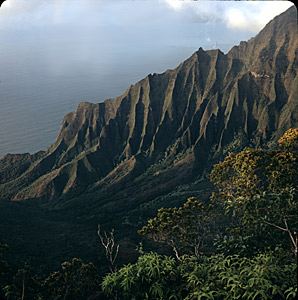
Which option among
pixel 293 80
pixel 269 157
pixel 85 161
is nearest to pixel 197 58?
pixel 293 80

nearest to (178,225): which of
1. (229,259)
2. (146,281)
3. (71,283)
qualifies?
(229,259)

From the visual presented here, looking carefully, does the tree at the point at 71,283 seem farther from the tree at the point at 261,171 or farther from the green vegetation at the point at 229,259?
the tree at the point at 261,171

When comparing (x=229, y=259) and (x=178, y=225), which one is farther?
(x=178, y=225)

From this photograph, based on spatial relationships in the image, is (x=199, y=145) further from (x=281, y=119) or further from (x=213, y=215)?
(x=213, y=215)

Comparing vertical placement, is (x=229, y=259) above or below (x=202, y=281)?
below

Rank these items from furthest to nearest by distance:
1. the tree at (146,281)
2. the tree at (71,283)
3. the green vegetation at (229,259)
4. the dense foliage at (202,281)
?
the tree at (71,283) → the tree at (146,281) → the green vegetation at (229,259) → the dense foliage at (202,281)

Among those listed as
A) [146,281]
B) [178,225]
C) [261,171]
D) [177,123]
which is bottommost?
[177,123]

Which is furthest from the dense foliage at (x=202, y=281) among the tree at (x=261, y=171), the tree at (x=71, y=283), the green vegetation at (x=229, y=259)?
the tree at (x=71, y=283)

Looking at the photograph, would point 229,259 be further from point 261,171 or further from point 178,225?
point 261,171

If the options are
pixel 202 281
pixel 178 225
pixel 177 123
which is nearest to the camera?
pixel 202 281
